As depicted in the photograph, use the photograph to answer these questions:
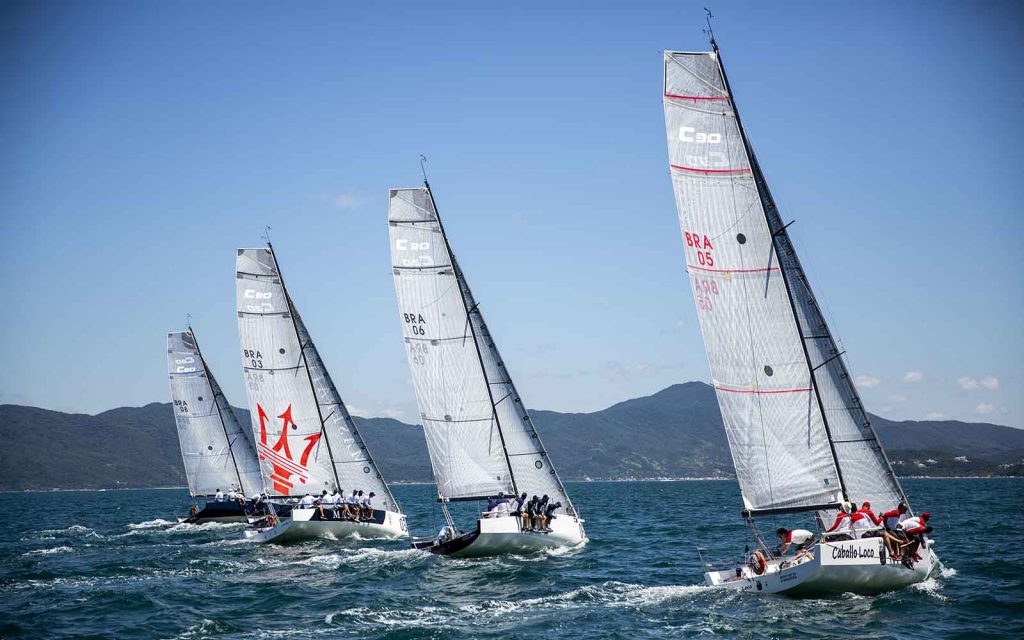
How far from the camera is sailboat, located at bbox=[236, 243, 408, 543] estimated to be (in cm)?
4331

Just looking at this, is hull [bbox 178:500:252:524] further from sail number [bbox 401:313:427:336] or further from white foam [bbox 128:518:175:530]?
sail number [bbox 401:313:427:336]

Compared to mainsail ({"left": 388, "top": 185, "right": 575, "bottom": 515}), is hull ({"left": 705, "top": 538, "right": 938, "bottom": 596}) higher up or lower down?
lower down

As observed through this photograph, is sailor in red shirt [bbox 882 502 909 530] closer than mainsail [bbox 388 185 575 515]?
Yes

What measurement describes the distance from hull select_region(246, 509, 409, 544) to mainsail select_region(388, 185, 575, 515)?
520 cm

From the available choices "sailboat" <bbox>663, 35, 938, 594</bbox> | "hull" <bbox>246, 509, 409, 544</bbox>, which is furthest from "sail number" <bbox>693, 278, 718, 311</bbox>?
"hull" <bbox>246, 509, 409, 544</bbox>

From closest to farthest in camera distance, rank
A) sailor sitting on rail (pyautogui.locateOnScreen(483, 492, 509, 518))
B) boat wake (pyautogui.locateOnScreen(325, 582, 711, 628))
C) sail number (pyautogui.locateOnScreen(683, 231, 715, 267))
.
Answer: boat wake (pyautogui.locateOnScreen(325, 582, 711, 628)) < sail number (pyautogui.locateOnScreen(683, 231, 715, 267)) < sailor sitting on rail (pyautogui.locateOnScreen(483, 492, 509, 518))

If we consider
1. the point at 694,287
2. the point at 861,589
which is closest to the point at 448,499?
the point at 694,287

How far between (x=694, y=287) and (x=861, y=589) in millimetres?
8121

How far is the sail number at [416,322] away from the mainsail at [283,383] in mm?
A: 9092

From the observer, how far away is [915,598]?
22.0 m

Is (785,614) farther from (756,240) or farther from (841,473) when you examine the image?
(756,240)

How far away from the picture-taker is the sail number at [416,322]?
118 ft

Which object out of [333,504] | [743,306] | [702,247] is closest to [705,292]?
[743,306]

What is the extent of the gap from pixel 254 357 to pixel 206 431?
16971mm
